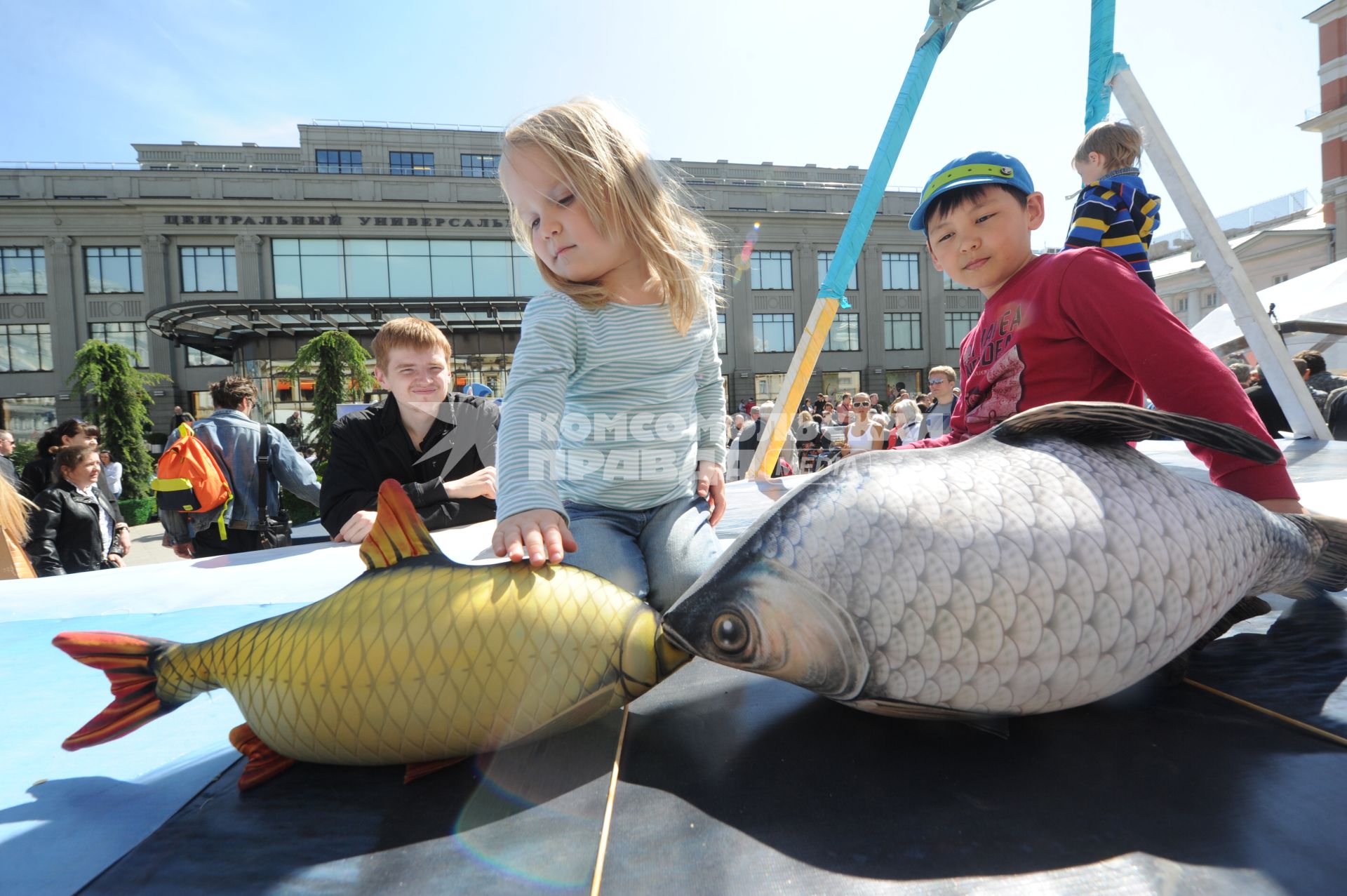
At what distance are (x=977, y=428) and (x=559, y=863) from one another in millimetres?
1084

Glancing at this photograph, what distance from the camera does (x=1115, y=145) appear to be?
247 cm

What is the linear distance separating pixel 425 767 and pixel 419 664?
0.15 m

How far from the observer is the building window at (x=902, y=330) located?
2625cm

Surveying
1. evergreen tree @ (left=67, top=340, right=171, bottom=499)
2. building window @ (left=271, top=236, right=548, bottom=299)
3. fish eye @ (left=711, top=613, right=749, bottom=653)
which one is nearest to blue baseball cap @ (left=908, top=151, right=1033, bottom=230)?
fish eye @ (left=711, top=613, right=749, bottom=653)

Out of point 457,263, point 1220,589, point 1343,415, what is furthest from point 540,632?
point 457,263

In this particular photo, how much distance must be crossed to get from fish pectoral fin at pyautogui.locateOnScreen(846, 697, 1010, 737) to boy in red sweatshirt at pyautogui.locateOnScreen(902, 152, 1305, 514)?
1.37 ft

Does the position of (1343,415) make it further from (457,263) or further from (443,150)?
(443,150)

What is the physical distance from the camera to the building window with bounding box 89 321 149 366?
70.9ft

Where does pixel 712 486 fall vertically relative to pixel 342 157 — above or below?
below

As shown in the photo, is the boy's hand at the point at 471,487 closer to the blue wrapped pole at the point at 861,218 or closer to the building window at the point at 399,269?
the blue wrapped pole at the point at 861,218

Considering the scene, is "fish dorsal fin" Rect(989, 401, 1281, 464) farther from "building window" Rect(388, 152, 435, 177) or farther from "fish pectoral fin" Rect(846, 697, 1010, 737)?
"building window" Rect(388, 152, 435, 177)

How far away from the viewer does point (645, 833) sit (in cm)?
76

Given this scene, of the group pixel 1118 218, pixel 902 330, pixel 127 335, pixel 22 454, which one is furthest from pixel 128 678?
pixel 902 330

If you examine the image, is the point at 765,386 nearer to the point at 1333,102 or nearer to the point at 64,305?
the point at 1333,102
